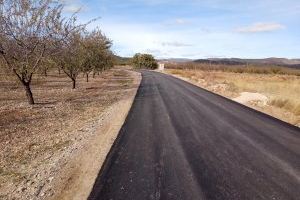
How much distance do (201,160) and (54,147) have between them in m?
4.79

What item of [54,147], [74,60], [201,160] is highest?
[74,60]

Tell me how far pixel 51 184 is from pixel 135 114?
9158 millimetres

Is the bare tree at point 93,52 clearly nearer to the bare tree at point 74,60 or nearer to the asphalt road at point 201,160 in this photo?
the bare tree at point 74,60

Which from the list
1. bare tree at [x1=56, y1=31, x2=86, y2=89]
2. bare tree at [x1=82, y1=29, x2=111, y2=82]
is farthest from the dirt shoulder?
bare tree at [x1=82, y1=29, x2=111, y2=82]

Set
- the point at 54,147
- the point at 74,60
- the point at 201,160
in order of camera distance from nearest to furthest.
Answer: the point at 201,160 < the point at 54,147 < the point at 74,60

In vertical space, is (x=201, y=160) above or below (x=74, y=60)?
below

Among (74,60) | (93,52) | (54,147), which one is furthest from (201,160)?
(93,52)

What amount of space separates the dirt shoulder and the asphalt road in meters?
0.49

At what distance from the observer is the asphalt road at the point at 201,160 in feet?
23.6

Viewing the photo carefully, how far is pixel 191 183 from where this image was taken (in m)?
7.58

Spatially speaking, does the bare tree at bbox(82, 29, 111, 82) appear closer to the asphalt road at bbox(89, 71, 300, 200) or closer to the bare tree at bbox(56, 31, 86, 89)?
the bare tree at bbox(56, 31, 86, 89)

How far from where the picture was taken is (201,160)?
929 cm

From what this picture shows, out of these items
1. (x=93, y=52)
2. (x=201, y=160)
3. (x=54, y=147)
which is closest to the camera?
(x=201, y=160)

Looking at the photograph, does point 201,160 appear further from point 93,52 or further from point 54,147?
point 93,52
